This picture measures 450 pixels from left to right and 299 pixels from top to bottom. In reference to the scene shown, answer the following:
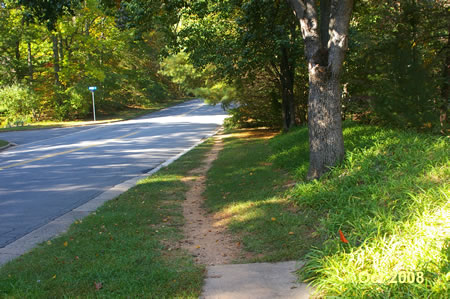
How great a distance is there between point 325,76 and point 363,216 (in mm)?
3261

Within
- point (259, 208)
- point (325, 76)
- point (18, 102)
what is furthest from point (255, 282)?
point (18, 102)

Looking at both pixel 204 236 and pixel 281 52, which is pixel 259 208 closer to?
pixel 204 236

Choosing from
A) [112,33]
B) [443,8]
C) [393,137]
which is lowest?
[393,137]

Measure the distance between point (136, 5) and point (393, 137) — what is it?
21.1 ft

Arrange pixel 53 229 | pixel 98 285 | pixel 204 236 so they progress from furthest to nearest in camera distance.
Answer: pixel 53 229 < pixel 204 236 < pixel 98 285

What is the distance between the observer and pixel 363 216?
4918 millimetres

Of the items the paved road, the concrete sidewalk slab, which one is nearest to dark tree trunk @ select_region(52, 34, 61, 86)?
the paved road

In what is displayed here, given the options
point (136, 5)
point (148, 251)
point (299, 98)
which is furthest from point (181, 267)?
point (299, 98)

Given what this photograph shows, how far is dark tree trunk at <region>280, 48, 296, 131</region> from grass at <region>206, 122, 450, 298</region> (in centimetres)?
735

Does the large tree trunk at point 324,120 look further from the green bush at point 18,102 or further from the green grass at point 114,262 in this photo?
the green bush at point 18,102

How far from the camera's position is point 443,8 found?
11.7 meters

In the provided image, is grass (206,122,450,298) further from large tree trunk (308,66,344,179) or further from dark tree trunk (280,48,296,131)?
dark tree trunk (280,48,296,131)

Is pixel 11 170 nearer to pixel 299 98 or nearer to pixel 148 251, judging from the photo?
pixel 148 251

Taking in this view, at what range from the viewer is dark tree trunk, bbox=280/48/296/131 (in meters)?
16.2
